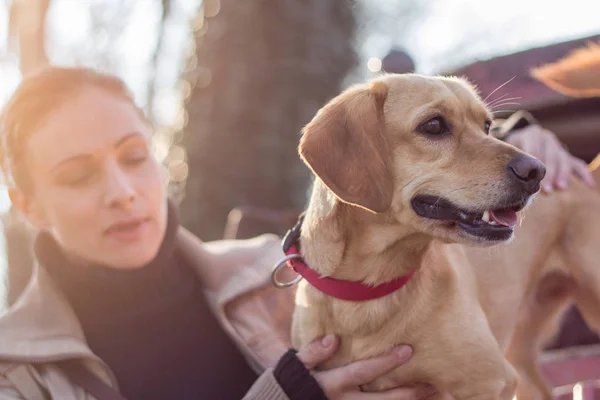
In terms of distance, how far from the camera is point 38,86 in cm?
186

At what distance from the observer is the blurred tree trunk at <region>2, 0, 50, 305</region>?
3779 millimetres

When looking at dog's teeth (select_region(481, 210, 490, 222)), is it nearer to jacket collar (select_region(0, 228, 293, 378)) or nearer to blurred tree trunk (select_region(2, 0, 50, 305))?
jacket collar (select_region(0, 228, 293, 378))

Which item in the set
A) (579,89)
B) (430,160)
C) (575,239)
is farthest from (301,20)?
(430,160)

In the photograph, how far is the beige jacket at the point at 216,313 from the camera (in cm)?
160

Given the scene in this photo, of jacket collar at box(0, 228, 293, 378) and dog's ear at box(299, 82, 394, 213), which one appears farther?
jacket collar at box(0, 228, 293, 378)

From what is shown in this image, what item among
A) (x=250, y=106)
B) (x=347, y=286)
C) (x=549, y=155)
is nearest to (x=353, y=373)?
(x=347, y=286)

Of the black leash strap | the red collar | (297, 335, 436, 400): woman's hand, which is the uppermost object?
the red collar

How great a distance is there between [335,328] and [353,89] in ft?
2.33

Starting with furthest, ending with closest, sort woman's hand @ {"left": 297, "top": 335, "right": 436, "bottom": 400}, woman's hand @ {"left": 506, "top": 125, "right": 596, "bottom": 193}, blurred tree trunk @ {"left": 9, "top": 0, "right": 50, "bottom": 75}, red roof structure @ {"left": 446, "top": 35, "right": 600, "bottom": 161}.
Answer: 1. blurred tree trunk @ {"left": 9, "top": 0, "right": 50, "bottom": 75}
2. red roof structure @ {"left": 446, "top": 35, "right": 600, "bottom": 161}
3. woman's hand @ {"left": 506, "top": 125, "right": 596, "bottom": 193}
4. woman's hand @ {"left": 297, "top": 335, "right": 436, "bottom": 400}

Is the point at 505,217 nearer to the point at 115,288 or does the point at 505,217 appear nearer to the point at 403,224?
the point at 403,224

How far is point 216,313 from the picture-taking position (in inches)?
80.3

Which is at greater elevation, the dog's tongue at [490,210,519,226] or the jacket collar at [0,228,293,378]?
the dog's tongue at [490,210,519,226]

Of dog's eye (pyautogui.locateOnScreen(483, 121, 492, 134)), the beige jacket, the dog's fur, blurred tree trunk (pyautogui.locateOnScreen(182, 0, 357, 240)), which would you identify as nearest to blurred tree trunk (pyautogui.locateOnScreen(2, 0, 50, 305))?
blurred tree trunk (pyautogui.locateOnScreen(182, 0, 357, 240))

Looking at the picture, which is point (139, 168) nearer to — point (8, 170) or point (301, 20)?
point (8, 170)
